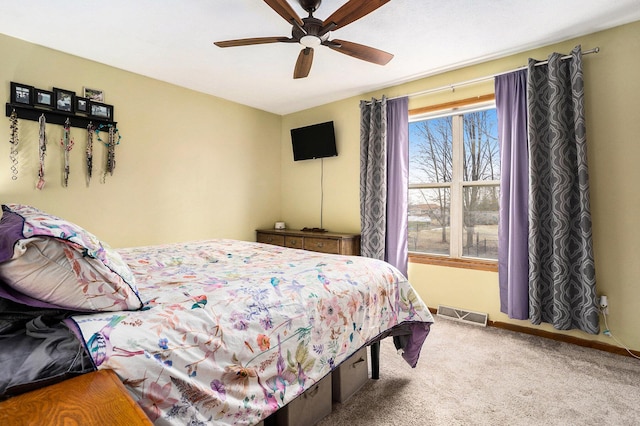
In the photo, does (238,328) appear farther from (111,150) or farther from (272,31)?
(111,150)

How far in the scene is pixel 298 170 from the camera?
4.71 m

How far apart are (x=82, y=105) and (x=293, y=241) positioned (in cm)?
260

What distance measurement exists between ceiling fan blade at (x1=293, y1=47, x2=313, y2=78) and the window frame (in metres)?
1.54

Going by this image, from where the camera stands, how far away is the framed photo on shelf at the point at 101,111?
3068 mm

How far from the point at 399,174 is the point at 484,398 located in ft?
7.48

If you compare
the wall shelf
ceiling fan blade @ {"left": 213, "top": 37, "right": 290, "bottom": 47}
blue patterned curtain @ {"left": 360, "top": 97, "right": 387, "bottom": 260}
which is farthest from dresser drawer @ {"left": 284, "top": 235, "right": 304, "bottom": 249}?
ceiling fan blade @ {"left": 213, "top": 37, "right": 290, "bottom": 47}

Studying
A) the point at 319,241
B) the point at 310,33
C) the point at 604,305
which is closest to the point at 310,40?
the point at 310,33

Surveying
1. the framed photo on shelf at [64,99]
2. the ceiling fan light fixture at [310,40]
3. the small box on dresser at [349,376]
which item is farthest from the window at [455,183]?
the framed photo on shelf at [64,99]

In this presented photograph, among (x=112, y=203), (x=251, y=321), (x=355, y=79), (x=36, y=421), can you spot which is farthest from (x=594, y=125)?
(x=112, y=203)

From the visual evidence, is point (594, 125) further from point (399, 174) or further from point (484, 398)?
point (484, 398)

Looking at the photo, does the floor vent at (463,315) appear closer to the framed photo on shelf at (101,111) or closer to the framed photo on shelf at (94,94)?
the framed photo on shelf at (101,111)

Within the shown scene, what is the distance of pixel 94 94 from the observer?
3080mm

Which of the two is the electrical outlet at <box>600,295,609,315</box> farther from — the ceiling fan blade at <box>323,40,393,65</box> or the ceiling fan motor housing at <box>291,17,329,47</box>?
the ceiling fan motor housing at <box>291,17,329,47</box>

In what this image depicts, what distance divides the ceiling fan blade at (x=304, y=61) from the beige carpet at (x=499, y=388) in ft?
7.66
